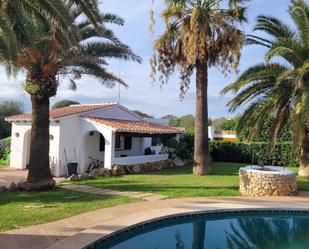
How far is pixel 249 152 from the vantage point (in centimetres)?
3172

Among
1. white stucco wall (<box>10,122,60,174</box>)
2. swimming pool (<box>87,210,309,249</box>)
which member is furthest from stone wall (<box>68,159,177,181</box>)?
swimming pool (<box>87,210,309,249</box>)

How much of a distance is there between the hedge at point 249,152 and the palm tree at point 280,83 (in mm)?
8265

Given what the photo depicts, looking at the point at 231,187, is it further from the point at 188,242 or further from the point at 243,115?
the point at 188,242

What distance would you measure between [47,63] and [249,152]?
20243mm

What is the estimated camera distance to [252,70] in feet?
68.9

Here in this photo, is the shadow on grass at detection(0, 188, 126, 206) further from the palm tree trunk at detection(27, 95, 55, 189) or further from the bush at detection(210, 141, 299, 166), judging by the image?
the bush at detection(210, 141, 299, 166)

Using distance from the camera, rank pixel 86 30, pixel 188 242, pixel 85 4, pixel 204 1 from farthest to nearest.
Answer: pixel 204 1 → pixel 86 30 → pixel 85 4 → pixel 188 242

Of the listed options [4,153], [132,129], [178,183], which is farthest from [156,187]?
[4,153]

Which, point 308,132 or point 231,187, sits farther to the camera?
point 308,132

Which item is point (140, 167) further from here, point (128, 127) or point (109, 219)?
point (109, 219)

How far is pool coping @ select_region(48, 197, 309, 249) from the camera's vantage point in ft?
30.8

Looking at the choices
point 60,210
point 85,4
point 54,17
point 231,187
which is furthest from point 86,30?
point 231,187

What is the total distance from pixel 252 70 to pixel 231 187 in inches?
268

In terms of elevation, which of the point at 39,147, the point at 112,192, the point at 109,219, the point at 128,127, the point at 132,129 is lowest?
the point at 109,219
